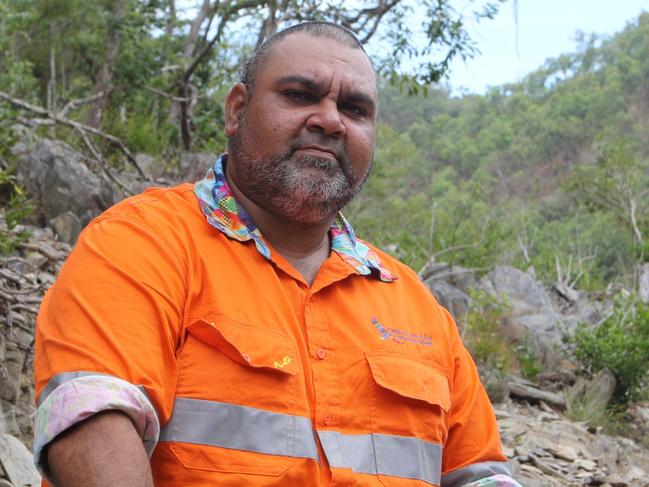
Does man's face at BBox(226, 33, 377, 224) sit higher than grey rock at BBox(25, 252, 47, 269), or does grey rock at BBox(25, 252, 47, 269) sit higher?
man's face at BBox(226, 33, 377, 224)

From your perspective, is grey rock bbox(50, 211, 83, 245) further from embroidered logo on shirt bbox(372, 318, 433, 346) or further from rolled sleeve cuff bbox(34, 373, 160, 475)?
rolled sleeve cuff bbox(34, 373, 160, 475)

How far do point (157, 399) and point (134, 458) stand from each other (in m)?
0.15

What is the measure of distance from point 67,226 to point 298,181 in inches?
172

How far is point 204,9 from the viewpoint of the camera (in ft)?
35.6

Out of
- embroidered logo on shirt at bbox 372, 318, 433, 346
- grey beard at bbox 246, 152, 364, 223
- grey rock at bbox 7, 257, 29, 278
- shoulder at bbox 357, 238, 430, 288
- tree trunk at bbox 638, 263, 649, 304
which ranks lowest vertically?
tree trunk at bbox 638, 263, 649, 304

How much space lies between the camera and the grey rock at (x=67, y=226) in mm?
6031

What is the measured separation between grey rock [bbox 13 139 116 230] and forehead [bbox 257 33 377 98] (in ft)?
14.4

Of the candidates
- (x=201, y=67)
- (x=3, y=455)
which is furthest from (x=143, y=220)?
(x=201, y=67)

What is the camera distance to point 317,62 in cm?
217

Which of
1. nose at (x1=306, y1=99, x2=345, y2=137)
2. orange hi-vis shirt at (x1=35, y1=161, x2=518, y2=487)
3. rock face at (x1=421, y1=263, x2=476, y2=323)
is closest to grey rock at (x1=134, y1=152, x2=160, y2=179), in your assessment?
rock face at (x1=421, y1=263, x2=476, y2=323)

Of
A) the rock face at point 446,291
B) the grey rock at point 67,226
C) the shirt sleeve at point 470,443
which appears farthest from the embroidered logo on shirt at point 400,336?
the rock face at point 446,291

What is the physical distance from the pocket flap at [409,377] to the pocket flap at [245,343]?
0.23m

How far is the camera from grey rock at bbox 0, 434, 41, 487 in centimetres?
290

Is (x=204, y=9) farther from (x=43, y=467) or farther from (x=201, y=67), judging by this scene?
(x=43, y=467)
